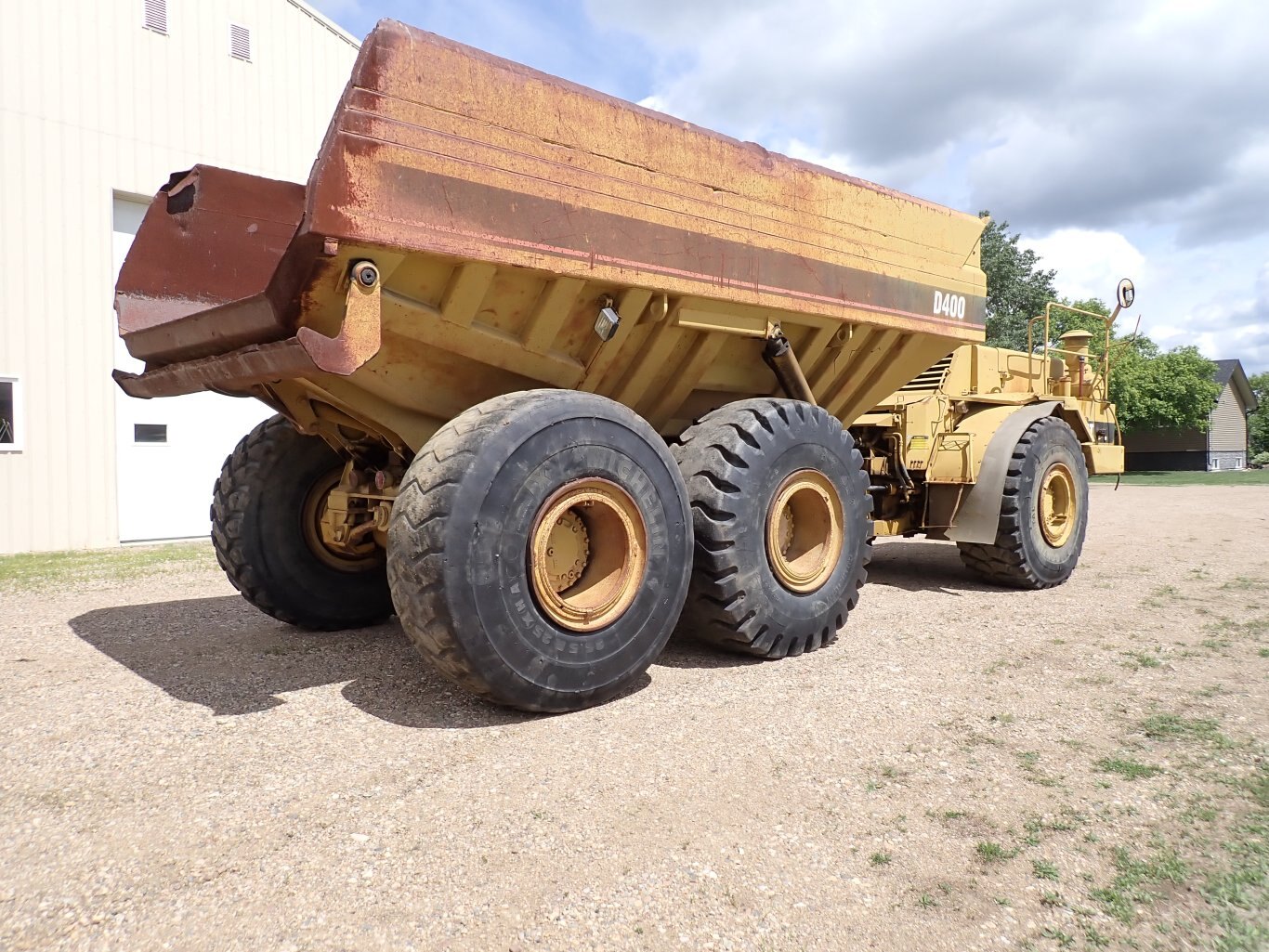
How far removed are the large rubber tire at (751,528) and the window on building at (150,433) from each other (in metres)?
8.73

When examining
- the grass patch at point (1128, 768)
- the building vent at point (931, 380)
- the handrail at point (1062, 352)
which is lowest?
the grass patch at point (1128, 768)

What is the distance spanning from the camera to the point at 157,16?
34.2ft

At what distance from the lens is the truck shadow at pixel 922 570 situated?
7.09 metres

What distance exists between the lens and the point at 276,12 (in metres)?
11.4

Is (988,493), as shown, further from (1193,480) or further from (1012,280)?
(1012,280)

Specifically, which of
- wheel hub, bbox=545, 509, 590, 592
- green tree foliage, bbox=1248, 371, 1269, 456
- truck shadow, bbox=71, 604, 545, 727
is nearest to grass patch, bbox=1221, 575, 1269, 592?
wheel hub, bbox=545, 509, 590, 592

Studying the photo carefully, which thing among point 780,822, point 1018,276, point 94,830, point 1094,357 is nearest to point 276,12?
point 1094,357

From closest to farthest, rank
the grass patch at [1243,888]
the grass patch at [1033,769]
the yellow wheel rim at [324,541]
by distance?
the grass patch at [1243,888]
the grass patch at [1033,769]
the yellow wheel rim at [324,541]

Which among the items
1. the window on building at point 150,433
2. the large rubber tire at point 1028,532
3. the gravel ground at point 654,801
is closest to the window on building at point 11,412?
the window on building at point 150,433

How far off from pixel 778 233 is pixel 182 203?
3272mm

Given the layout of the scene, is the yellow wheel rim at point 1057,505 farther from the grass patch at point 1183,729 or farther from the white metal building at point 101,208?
the white metal building at point 101,208

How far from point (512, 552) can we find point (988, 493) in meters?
4.66

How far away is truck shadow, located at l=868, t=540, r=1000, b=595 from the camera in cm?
709

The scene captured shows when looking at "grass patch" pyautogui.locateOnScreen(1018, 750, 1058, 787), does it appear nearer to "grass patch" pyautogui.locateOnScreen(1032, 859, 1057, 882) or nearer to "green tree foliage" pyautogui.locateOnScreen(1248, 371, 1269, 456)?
"grass patch" pyautogui.locateOnScreen(1032, 859, 1057, 882)
